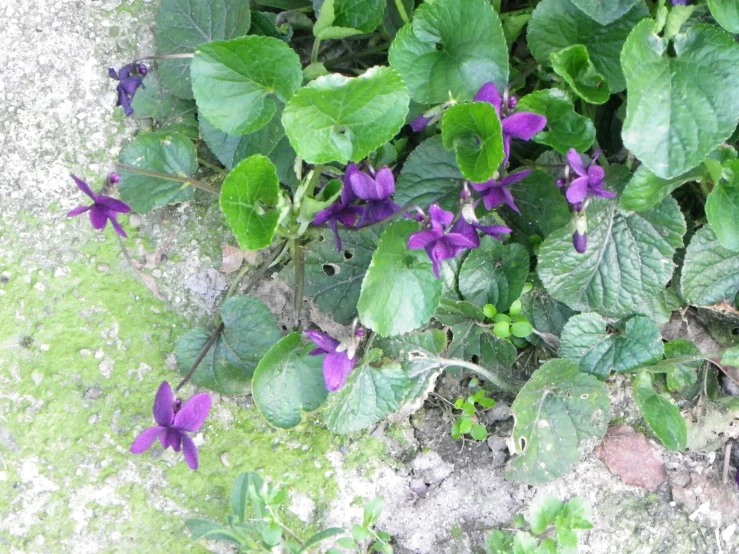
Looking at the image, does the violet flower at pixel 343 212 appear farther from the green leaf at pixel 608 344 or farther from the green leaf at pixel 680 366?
the green leaf at pixel 680 366

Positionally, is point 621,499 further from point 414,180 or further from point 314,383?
point 414,180

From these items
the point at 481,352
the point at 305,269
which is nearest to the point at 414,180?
the point at 305,269

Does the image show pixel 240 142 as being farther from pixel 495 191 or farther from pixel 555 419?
pixel 555 419

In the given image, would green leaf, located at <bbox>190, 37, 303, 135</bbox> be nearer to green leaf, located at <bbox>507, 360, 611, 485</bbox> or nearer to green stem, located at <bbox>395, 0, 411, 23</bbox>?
green stem, located at <bbox>395, 0, 411, 23</bbox>

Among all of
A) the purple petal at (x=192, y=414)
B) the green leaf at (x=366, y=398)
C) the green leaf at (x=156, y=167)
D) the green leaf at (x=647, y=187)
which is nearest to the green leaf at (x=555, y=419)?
the green leaf at (x=366, y=398)

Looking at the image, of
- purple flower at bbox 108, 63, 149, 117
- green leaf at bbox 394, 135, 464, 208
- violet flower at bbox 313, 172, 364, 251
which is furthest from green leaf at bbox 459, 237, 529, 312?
purple flower at bbox 108, 63, 149, 117

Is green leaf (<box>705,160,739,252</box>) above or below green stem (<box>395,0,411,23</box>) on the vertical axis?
below

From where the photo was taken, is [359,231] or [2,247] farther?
[2,247]

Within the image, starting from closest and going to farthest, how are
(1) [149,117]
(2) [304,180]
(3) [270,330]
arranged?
(2) [304,180] → (3) [270,330] → (1) [149,117]
